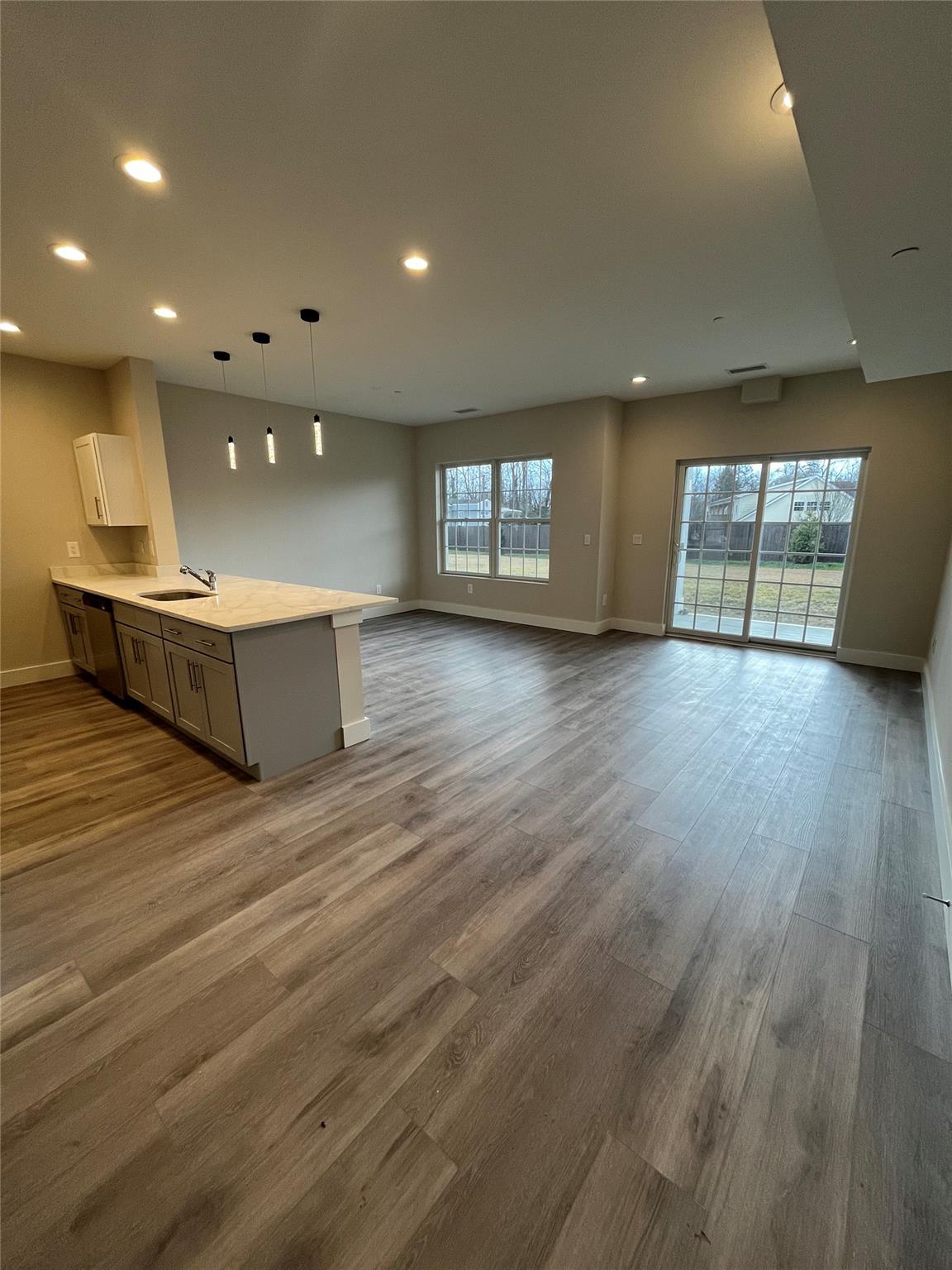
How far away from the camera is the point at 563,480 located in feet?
19.9

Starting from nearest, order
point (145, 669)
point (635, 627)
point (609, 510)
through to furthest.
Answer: point (145, 669)
point (609, 510)
point (635, 627)

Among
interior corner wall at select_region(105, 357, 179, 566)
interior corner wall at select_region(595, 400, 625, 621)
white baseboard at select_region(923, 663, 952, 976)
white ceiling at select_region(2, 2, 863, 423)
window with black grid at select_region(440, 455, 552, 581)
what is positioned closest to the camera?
white ceiling at select_region(2, 2, 863, 423)

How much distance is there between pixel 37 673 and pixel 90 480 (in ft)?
5.97

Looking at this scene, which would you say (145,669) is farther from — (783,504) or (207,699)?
(783,504)

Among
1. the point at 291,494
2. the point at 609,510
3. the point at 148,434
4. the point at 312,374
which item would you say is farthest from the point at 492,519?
the point at 148,434

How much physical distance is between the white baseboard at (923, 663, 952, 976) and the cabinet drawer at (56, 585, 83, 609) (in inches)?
222

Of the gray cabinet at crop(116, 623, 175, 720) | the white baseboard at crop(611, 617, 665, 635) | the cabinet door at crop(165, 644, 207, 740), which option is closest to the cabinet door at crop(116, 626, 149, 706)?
the gray cabinet at crop(116, 623, 175, 720)

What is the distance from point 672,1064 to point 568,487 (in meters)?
5.61

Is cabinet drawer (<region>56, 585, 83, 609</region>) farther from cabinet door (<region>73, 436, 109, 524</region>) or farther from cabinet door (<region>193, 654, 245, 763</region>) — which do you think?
cabinet door (<region>193, 654, 245, 763</region>)

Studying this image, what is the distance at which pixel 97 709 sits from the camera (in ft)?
12.6

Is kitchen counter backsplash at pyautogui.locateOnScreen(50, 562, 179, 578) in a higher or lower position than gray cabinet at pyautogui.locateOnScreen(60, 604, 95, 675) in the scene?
higher

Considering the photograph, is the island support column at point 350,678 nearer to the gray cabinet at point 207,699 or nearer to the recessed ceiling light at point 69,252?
the gray cabinet at point 207,699

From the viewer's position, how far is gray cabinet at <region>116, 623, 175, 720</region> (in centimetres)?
323

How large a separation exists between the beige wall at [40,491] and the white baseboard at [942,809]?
6291 millimetres
